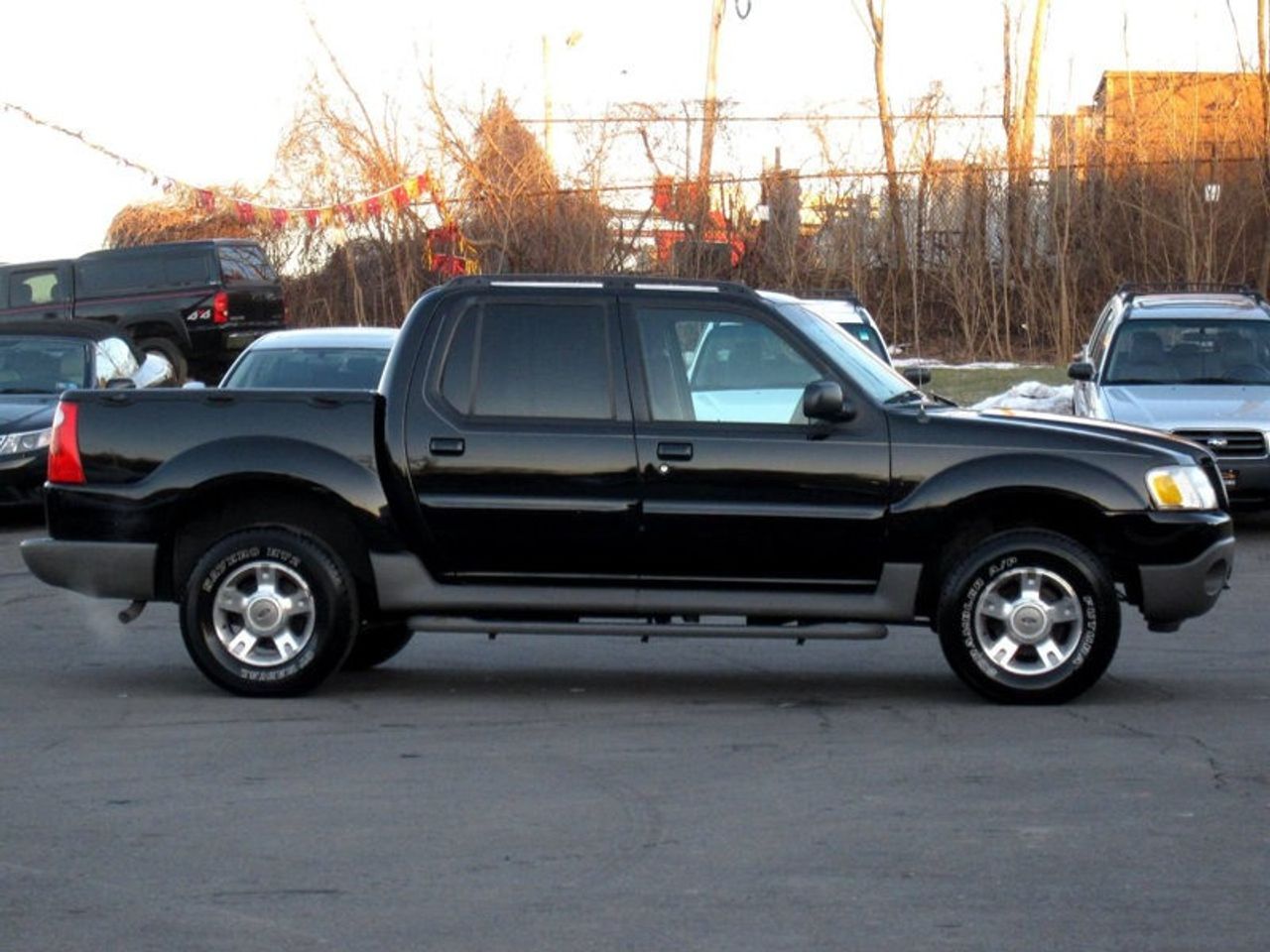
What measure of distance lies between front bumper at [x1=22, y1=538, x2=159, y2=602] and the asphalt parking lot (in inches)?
20.2

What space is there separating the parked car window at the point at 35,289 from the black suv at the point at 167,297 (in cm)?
1

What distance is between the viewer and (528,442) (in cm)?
877

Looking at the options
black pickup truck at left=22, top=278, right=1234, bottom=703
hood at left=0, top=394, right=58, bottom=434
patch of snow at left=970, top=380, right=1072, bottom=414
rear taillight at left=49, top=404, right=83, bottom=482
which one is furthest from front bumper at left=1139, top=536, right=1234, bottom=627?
patch of snow at left=970, top=380, right=1072, bottom=414

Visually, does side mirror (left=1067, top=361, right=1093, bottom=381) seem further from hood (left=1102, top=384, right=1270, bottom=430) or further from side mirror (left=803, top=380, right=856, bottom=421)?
side mirror (left=803, top=380, right=856, bottom=421)

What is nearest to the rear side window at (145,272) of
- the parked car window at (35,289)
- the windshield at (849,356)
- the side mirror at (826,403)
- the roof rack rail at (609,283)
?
the parked car window at (35,289)

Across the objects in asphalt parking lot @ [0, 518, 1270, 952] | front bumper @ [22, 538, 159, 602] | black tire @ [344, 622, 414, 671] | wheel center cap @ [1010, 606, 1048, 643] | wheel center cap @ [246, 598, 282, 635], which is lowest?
asphalt parking lot @ [0, 518, 1270, 952]

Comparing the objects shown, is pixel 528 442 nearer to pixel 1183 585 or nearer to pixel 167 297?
pixel 1183 585

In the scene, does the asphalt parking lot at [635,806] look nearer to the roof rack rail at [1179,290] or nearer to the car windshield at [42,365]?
the car windshield at [42,365]

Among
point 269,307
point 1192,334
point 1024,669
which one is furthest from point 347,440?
point 269,307

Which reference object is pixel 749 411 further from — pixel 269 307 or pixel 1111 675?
pixel 269 307

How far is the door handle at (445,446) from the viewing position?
879cm

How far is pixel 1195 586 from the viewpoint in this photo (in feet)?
28.5

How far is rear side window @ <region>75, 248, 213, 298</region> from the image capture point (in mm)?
28172

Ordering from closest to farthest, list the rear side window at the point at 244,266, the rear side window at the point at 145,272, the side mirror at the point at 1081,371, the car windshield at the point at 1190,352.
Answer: the side mirror at the point at 1081,371
the car windshield at the point at 1190,352
the rear side window at the point at 145,272
the rear side window at the point at 244,266
